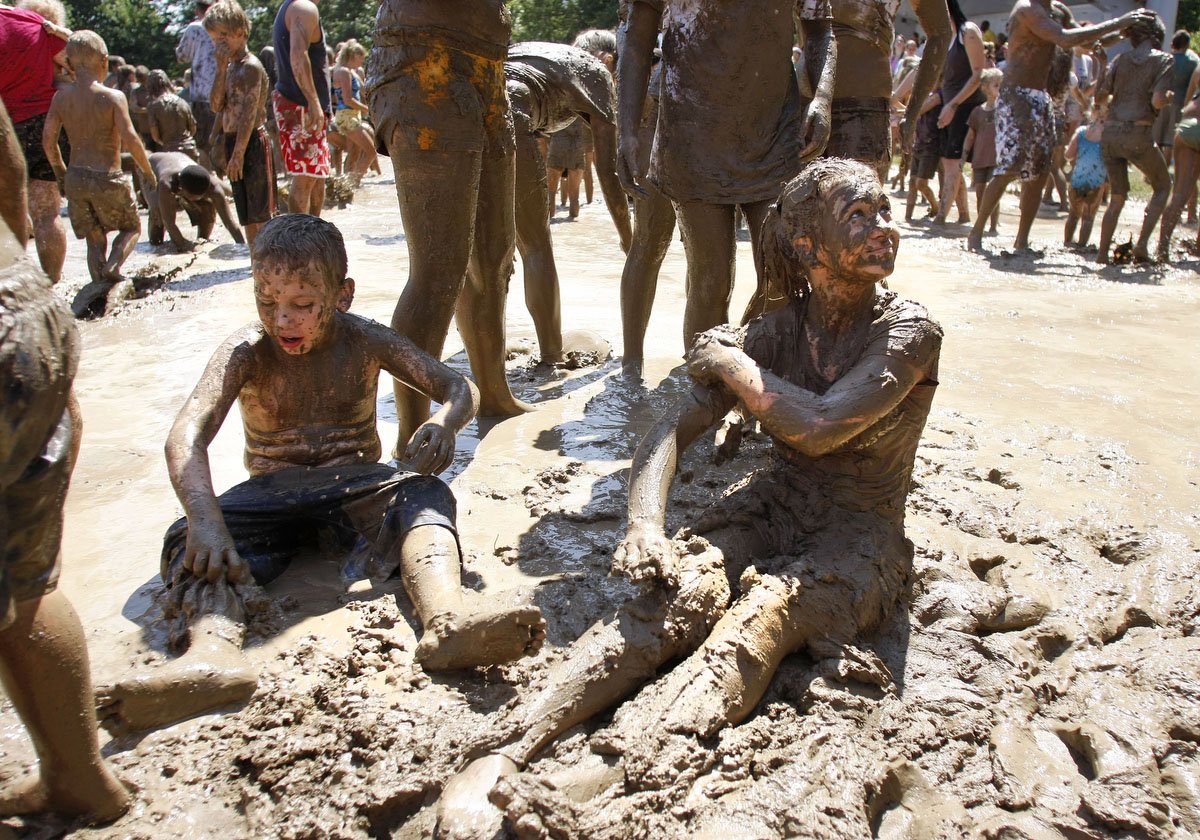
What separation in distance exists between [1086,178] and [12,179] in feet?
33.2

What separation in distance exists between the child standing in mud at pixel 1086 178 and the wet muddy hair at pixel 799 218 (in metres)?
7.75

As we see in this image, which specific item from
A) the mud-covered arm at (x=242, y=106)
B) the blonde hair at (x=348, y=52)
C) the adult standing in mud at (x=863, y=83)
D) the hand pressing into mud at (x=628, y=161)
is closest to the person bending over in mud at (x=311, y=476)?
the hand pressing into mud at (x=628, y=161)

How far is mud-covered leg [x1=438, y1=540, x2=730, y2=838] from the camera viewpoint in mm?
1978

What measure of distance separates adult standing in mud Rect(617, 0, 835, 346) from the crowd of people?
0.01 m

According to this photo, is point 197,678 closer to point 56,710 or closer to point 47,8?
point 56,710

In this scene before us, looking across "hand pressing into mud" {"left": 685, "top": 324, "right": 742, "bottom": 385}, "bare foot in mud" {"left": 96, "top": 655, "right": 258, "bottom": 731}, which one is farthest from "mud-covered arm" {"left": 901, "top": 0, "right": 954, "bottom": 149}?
"bare foot in mud" {"left": 96, "top": 655, "right": 258, "bottom": 731}

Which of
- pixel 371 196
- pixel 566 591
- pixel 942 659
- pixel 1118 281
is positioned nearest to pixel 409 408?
pixel 566 591

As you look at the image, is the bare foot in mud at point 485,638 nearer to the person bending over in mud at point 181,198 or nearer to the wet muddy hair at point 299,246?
the wet muddy hair at point 299,246

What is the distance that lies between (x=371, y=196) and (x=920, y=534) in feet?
40.3

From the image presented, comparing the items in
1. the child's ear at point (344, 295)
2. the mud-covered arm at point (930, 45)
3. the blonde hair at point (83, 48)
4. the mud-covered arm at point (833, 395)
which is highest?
the blonde hair at point (83, 48)

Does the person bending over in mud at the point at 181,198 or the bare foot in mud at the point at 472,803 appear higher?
the person bending over in mud at the point at 181,198

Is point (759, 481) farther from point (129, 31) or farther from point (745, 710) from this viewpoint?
point (129, 31)

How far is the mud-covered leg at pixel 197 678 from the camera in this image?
2176mm

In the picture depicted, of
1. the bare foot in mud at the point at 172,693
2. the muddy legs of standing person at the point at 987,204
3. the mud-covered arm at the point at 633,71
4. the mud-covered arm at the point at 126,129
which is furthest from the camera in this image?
the muddy legs of standing person at the point at 987,204
